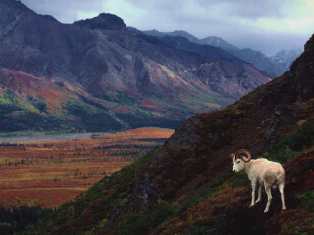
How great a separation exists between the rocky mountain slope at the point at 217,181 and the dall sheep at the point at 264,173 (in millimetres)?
852

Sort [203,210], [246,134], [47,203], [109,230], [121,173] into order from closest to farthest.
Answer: [203,210] → [109,230] → [246,134] → [121,173] → [47,203]

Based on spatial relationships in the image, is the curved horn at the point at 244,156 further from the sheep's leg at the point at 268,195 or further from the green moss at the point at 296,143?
the green moss at the point at 296,143

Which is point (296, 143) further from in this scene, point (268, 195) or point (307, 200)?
point (268, 195)

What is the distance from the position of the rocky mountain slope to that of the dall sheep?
0.85 metres

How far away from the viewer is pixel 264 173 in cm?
2634

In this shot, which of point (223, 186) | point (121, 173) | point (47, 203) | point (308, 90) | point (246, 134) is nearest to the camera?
point (223, 186)

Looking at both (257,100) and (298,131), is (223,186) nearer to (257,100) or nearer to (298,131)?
(298,131)

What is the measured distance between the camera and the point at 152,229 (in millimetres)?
39844

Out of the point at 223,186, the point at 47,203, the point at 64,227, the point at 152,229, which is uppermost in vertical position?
the point at 223,186

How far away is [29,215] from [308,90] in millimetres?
104612

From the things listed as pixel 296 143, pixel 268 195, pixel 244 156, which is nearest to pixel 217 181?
pixel 296 143

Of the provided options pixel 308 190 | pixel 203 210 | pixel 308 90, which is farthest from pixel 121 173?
pixel 308 190

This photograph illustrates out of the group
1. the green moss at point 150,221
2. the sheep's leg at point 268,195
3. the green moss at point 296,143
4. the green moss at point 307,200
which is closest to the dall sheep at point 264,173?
the sheep's leg at point 268,195

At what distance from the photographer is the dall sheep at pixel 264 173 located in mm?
25953
